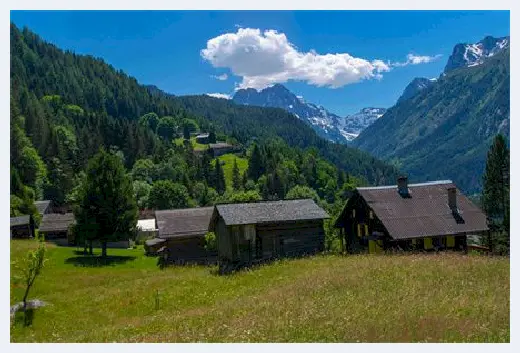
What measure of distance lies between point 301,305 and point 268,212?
25038mm

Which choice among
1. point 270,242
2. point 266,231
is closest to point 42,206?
point 266,231

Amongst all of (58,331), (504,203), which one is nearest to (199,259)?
(58,331)

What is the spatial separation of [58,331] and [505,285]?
2024 cm

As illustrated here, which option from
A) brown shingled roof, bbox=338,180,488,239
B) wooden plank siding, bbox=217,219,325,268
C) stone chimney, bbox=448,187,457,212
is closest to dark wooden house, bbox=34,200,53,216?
wooden plank siding, bbox=217,219,325,268

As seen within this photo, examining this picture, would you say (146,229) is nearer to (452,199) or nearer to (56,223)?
(56,223)

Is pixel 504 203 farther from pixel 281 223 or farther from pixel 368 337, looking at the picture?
pixel 368 337

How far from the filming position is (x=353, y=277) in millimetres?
24406

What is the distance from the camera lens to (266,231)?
44.1m

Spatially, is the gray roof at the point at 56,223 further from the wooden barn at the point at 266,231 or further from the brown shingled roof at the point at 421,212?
the brown shingled roof at the point at 421,212

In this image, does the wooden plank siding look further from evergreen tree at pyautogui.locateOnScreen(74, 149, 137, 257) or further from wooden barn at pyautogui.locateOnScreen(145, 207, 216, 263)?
evergreen tree at pyautogui.locateOnScreen(74, 149, 137, 257)

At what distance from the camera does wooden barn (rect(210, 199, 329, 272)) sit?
43594 millimetres

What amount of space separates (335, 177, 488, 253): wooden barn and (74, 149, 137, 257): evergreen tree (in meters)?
25.8

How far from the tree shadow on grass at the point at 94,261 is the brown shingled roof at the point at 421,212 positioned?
2660cm

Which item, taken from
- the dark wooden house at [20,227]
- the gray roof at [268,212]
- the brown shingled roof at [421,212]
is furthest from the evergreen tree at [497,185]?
the dark wooden house at [20,227]
